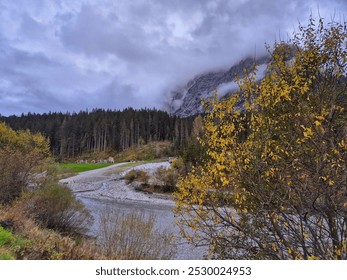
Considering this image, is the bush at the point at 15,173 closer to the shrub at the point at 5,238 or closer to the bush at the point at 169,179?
the shrub at the point at 5,238

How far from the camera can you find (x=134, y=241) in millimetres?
8906

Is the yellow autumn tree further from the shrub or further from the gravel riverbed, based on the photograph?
the gravel riverbed

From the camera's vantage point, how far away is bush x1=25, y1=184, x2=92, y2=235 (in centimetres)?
1408

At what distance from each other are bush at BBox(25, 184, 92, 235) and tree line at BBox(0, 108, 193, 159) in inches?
3520

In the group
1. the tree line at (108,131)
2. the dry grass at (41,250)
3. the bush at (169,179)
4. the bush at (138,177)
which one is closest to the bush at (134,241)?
the dry grass at (41,250)

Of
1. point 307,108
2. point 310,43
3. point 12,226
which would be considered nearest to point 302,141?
point 307,108

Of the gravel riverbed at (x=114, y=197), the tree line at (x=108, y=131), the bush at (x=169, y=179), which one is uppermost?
the tree line at (x=108, y=131)

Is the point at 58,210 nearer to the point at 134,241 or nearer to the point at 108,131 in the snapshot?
the point at 134,241

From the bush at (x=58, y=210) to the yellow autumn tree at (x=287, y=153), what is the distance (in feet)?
34.8

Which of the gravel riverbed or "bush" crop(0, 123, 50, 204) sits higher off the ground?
"bush" crop(0, 123, 50, 204)

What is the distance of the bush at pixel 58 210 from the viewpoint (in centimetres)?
1408


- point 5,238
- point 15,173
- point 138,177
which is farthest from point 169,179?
point 5,238

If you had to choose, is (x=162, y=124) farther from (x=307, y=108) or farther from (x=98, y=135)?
(x=307, y=108)

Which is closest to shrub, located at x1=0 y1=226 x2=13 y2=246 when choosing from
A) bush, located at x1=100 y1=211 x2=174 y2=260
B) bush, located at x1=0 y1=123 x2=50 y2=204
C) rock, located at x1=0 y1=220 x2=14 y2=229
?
rock, located at x1=0 y1=220 x2=14 y2=229
